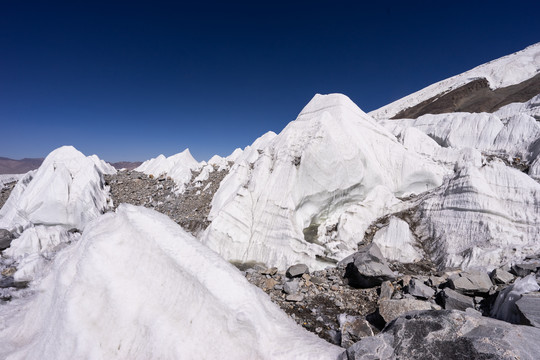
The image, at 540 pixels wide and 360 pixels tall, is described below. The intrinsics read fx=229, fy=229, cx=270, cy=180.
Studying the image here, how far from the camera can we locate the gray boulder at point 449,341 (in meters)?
2.39

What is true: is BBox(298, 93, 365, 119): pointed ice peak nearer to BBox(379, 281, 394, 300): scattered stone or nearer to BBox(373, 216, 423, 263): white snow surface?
BBox(373, 216, 423, 263): white snow surface

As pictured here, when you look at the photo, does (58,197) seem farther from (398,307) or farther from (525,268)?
(525,268)

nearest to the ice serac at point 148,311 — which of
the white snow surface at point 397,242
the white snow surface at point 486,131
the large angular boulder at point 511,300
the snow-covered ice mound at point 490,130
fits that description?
the large angular boulder at point 511,300

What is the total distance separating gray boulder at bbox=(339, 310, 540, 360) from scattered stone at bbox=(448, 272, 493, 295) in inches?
132

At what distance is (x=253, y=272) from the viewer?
841cm

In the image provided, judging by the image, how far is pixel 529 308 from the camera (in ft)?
12.6

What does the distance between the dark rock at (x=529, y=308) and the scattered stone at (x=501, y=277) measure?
6.65 feet

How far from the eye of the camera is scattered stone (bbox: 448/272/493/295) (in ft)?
18.5

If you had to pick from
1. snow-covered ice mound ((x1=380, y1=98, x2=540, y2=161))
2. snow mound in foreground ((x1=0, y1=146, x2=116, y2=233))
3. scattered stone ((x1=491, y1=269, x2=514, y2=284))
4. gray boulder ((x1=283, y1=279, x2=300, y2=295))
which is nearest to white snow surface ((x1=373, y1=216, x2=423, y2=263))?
scattered stone ((x1=491, y1=269, x2=514, y2=284))

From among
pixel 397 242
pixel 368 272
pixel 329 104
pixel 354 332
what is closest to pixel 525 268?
pixel 397 242

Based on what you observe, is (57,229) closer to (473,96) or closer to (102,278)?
(102,278)

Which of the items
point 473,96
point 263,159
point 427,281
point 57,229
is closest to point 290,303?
point 427,281

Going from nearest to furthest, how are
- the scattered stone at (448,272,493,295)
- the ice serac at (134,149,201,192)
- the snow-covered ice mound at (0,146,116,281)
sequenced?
the scattered stone at (448,272,493,295) < the snow-covered ice mound at (0,146,116,281) < the ice serac at (134,149,201,192)

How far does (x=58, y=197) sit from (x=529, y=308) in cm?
1791
